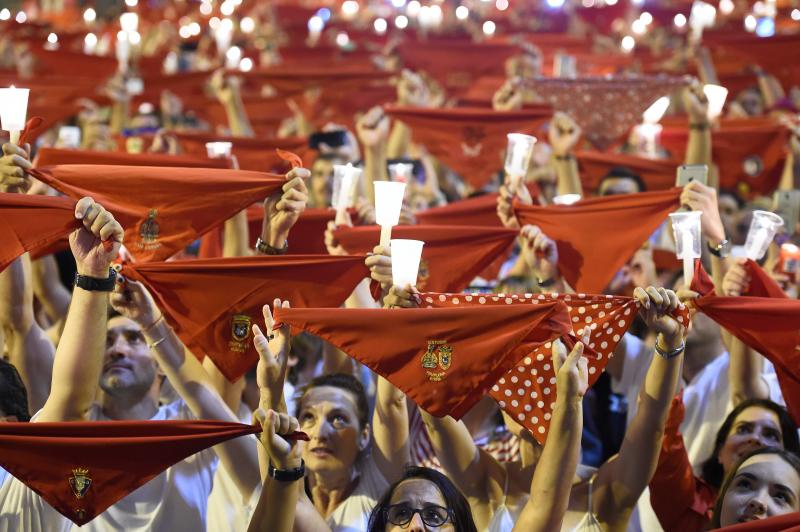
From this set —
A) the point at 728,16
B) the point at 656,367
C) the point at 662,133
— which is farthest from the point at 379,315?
the point at 728,16

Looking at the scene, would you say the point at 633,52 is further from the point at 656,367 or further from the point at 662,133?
the point at 656,367

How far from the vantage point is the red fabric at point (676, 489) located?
192 inches

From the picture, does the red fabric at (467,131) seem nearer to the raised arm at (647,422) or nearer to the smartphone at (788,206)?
the smartphone at (788,206)

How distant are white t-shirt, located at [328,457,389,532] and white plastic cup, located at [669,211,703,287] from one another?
1.38 m

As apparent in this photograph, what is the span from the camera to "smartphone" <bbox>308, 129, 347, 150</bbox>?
7691 millimetres

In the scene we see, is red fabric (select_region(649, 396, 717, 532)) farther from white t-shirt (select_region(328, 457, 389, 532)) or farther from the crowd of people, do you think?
white t-shirt (select_region(328, 457, 389, 532))

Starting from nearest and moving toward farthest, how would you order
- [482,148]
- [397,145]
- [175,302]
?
[175,302]
[482,148]
[397,145]

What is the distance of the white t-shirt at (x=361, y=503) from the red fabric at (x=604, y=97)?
3.69 meters

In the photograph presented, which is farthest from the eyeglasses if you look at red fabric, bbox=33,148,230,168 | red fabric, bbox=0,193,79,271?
red fabric, bbox=33,148,230,168

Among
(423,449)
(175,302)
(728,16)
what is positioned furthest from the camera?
(728,16)

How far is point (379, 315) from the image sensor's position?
4477mm

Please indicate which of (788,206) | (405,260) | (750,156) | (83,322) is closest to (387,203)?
(405,260)

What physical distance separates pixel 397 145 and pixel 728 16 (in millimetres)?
8312

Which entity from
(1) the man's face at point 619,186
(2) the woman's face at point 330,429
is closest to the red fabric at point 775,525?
(2) the woman's face at point 330,429
